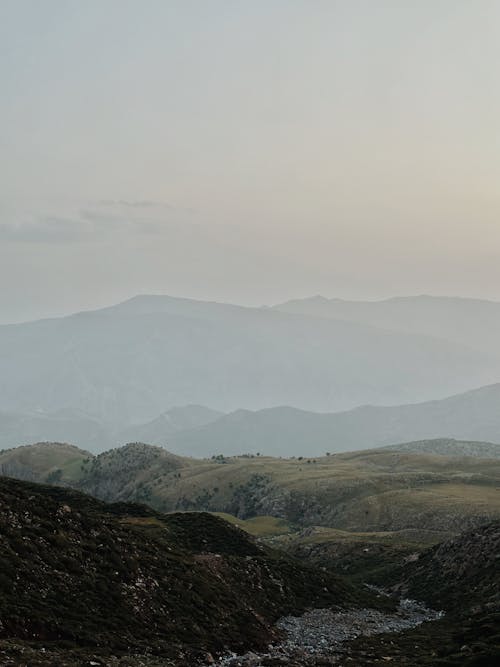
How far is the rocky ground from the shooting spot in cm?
3838

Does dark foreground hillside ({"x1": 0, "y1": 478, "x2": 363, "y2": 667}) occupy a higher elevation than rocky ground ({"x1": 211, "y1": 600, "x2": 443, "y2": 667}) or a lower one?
higher

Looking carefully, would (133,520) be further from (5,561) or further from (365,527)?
(365,527)

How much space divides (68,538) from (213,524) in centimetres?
4568

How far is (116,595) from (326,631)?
21774 mm

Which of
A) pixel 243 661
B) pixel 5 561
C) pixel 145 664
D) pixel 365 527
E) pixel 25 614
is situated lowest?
pixel 365 527

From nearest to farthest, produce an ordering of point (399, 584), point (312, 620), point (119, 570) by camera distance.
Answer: point (119, 570) → point (312, 620) → point (399, 584)

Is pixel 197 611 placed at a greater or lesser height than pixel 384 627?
greater

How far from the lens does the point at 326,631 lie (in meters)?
51.5

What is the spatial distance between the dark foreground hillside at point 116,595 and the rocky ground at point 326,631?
5.89ft

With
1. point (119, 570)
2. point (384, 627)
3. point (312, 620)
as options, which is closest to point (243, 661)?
point (119, 570)

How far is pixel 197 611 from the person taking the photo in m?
44.6

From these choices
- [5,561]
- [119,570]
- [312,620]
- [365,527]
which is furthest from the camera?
[365,527]

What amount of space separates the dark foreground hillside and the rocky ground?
1.80 metres

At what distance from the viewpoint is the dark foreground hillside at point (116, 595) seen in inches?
1257
